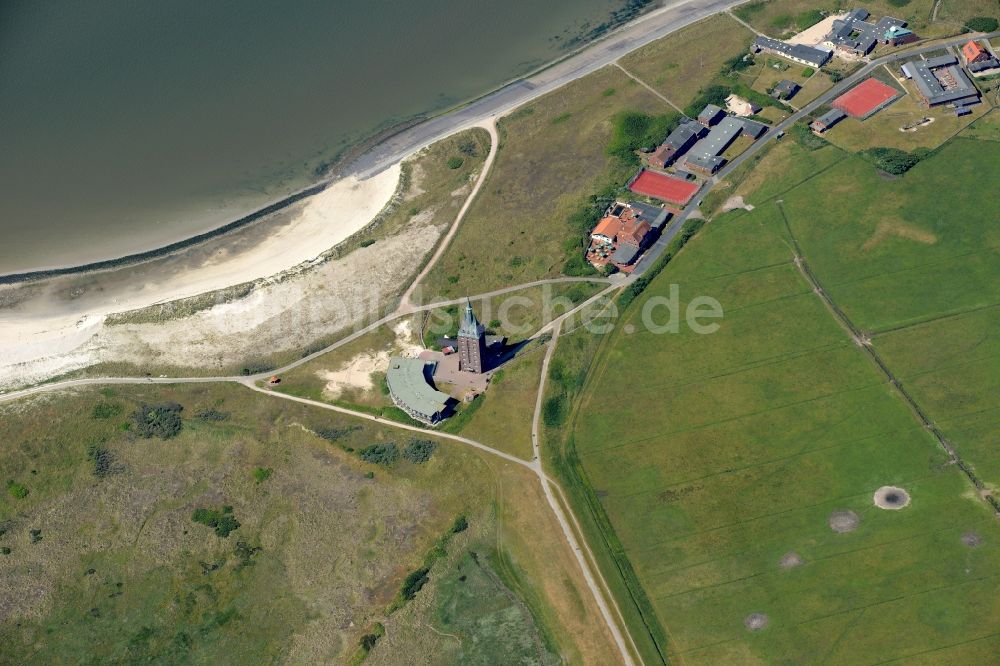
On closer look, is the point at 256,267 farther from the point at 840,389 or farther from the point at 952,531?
the point at 952,531

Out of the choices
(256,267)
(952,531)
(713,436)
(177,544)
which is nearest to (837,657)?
(952,531)

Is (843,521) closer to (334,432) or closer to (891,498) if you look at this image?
(891,498)

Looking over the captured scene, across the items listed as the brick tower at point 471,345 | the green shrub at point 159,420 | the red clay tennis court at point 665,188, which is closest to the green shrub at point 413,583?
the brick tower at point 471,345

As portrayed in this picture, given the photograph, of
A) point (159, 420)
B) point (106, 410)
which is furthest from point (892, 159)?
point (106, 410)

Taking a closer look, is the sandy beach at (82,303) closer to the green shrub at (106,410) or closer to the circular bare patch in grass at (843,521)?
the green shrub at (106,410)

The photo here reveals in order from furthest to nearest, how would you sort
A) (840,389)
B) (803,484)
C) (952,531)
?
(840,389) < (803,484) < (952,531)

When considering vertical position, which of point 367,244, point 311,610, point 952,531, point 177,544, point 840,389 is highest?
point 367,244

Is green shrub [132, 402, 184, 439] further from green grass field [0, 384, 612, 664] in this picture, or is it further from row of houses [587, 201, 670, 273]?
row of houses [587, 201, 670, 273]

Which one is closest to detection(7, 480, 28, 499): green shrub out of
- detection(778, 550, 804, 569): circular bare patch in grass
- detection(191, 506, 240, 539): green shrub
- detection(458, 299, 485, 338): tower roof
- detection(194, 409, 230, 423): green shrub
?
detection(194, 409, 230, 423): green shrub
